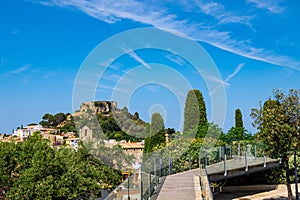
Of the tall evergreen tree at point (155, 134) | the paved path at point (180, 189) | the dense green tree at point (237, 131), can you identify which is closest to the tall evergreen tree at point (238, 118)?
the dense green tree at point (237, 131)

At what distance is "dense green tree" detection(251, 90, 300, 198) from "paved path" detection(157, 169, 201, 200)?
4206 millimetres

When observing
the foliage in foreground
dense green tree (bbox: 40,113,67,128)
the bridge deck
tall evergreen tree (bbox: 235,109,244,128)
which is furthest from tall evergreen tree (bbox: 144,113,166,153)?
dense green tree (bbox: 40,113,67,128)

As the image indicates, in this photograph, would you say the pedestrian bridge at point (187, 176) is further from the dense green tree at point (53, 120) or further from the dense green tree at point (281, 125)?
the dense green tree at point (53, 120)

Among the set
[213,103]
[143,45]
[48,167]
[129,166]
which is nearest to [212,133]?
[213,103]

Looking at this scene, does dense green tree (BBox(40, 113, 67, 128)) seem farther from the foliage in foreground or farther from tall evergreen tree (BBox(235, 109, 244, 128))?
the foliage in foreground

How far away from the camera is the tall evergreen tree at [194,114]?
88.0ft

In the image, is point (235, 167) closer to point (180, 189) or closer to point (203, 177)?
point (203, 177)

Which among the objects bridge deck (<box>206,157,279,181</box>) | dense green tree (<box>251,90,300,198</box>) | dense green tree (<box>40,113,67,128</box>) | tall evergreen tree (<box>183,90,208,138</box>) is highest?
dense green tree (<box>40,113,67,128</box>)

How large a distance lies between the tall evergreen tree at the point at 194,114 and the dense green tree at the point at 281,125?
1050 centimetres

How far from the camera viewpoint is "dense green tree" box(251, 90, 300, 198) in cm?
1493

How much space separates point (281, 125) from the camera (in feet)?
48.9

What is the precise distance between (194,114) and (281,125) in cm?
1305

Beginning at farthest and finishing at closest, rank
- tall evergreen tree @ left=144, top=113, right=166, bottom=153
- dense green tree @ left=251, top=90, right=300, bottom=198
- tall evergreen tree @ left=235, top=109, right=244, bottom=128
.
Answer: tall evergreen tree @ left=235, top=109, right=244, bottom=128, tall evergreen tree @ left=144, top=113, right=166, bottom=153, dense green tree @ left=251, top=90, right=300, bottom=198

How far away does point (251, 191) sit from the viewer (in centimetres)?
2081
